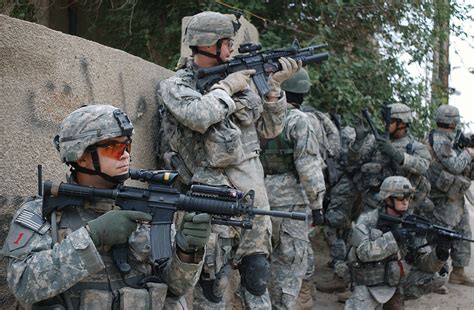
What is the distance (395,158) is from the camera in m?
6.54

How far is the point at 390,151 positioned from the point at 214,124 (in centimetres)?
303

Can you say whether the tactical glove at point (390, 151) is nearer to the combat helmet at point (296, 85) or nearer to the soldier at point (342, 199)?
the soldier at point (342, 199)

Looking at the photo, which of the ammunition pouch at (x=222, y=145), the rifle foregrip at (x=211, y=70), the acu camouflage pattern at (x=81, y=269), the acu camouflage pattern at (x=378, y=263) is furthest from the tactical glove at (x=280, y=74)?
the acu camouflage pattern at (x=81, y=269)

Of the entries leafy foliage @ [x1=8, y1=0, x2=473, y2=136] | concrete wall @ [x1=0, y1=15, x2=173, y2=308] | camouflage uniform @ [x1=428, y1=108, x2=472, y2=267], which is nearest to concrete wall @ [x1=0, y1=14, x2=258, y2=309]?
concrete wall @ [x1=0, y1=15, x2=173, y2=308]

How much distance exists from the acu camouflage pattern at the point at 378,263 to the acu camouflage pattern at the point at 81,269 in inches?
111

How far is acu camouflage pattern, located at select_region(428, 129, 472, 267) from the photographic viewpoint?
7328 millimetres

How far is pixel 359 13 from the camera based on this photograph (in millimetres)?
→ 8195

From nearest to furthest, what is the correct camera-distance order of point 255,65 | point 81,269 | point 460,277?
point 81,269, point 255,65, point 460,277

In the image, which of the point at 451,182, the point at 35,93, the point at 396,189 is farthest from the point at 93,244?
the point at 451,182

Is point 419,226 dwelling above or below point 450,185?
above

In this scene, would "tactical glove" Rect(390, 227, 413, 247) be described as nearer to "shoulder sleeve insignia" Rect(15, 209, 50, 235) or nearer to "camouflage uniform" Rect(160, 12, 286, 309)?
"camouflage uniform" Rect(160, 12, 286, 309)

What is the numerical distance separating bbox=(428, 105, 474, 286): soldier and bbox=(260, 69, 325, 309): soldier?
8.88 ft

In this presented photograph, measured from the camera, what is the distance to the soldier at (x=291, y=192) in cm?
488

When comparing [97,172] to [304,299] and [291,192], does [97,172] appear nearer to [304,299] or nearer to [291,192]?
[291,192]
